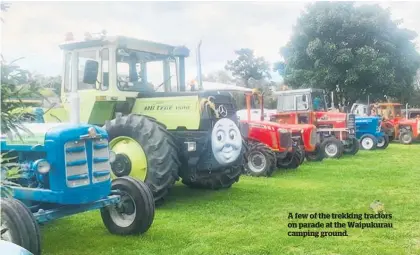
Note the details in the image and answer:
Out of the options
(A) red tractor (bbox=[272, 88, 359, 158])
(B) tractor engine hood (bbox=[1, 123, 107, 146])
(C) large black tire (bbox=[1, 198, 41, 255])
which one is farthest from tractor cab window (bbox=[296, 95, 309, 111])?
(C) large black tire (bbox=[1, 198, 41, 255])

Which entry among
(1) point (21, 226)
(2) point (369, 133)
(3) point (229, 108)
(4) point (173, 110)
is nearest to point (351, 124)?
(2) point (369, 133)

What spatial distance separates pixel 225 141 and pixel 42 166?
9.05 feet

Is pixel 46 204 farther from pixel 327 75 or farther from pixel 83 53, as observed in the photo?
pixel 327 75

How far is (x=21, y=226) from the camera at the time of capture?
149 inches

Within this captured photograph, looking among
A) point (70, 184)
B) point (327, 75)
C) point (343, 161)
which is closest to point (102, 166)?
point (70, 184)

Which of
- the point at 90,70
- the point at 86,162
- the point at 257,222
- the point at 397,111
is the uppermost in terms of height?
the point at 90,70

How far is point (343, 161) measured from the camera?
11984 millimetres

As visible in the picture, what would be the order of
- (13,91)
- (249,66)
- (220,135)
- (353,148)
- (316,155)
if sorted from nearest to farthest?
1. (13,91)
2. (220,135)
3. (316,155)
4. (353,148)
5. (249,66)

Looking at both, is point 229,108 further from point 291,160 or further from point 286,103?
point 286,103

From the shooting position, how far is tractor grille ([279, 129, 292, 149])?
32.2ft

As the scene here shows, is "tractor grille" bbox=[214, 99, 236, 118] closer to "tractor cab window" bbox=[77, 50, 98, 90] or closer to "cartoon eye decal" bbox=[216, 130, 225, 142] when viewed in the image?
"cartoon eye decal" bbox=[216, 130, 225, 142]

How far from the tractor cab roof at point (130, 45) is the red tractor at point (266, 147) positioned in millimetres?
2520

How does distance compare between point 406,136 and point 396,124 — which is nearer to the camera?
point 406,136

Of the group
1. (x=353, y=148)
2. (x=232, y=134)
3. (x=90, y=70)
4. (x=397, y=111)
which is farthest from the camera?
(x=397, y=111)
